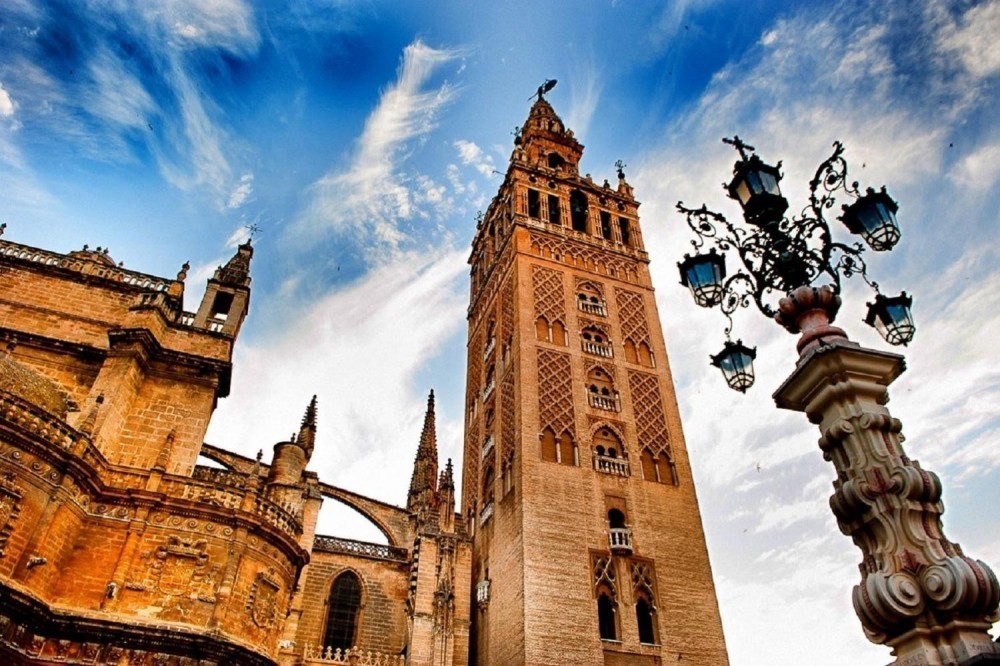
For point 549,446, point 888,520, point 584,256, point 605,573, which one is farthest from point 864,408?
point 584,256

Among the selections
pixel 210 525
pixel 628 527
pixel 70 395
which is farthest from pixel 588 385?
pixel 70 395

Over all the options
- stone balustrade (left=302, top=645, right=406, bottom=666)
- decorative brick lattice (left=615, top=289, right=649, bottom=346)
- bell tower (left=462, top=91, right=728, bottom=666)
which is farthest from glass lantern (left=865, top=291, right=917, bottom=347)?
decorative brick lattice (left=615, top=289, right=649, bottom=346)

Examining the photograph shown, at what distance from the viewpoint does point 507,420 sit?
22.6 meters

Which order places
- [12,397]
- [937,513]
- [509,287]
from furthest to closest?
[509,287] → [12,397] → [937,513]

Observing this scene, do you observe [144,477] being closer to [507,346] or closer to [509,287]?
[507,346]

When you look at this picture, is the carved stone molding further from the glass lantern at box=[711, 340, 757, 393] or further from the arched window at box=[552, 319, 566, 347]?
the arched window at box=[552, 319, 566, 347]

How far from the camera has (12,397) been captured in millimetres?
11812

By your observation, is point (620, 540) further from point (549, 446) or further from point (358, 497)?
point (358, 497)

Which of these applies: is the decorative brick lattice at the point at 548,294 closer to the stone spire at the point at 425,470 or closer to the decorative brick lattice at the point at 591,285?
A: the decorative brick lattice at the point at 591,285

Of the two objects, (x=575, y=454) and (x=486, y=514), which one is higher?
(x=575, y=454)

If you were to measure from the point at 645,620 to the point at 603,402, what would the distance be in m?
7.08

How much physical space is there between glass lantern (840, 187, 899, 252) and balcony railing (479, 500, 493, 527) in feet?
56.2

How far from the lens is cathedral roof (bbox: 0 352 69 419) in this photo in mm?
13242

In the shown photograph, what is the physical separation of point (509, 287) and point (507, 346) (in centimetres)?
282
